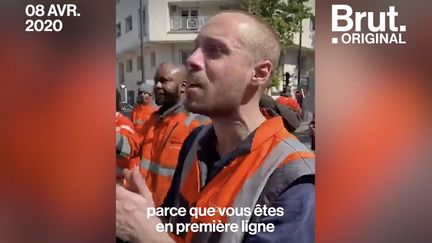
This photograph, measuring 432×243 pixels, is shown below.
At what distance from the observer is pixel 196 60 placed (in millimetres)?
2264

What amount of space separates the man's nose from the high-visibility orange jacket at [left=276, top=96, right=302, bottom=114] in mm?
336

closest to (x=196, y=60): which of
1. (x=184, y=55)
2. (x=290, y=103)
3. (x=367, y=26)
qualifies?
(x=184, y=55)

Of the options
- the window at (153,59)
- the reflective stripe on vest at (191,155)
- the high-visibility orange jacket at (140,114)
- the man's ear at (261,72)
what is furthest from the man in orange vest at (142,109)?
the man's ear at (261,72)

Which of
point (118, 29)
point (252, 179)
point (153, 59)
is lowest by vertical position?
point (252, 179)

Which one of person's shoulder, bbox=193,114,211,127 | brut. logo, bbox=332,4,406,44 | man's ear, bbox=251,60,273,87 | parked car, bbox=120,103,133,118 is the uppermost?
brut. logo, bbox=332,4,406,44

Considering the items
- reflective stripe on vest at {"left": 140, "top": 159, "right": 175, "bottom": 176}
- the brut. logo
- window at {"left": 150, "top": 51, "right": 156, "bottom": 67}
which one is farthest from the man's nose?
the brut. logo

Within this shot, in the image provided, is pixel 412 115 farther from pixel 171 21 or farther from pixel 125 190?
pixel 125 190

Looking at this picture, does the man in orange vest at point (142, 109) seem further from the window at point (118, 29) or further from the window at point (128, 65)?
the window at point (118, 29)

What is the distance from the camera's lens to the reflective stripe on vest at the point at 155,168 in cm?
234

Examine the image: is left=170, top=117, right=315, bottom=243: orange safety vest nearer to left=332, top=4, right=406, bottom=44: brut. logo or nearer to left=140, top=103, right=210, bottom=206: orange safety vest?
left=140, top=103, right=210, bottom=206: orange safety vest

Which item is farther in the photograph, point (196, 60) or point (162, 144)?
point (162, 144)

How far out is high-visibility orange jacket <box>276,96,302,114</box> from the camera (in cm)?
229

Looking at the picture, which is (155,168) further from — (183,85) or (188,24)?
(188,24)

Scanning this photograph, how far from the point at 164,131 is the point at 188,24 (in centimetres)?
45
